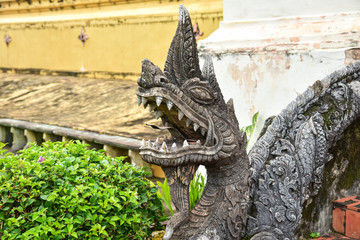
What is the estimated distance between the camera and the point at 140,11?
20.4 ft

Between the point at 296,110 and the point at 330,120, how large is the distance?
19cm

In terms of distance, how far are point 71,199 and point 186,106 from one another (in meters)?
0.73

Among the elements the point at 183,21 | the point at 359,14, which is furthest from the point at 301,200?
the point at 359,14

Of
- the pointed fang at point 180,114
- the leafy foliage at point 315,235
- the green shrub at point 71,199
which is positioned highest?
the pointed fang at point 180,114

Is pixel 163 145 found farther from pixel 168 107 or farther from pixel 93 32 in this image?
pixel 93 32

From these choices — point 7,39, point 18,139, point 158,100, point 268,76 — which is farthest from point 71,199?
point 7,39

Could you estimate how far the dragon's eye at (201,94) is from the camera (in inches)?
78.7

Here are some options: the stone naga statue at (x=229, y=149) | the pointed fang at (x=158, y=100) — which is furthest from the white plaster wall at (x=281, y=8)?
the pointed fang at (x=158, y=100)

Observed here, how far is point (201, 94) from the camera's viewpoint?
2010 millimetres

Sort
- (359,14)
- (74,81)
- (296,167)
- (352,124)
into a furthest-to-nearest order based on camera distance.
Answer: (74,81) < (359,14) < (352,124) < (296,167)

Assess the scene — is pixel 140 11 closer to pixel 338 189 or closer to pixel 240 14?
pixel 240 14

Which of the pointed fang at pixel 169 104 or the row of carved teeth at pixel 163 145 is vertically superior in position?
the pointed fang at pixel 169 104

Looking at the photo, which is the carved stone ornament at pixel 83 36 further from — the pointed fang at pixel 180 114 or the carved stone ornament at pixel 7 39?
the pointed fang at pixel 180 114

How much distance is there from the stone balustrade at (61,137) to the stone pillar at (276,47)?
0.97 meters
